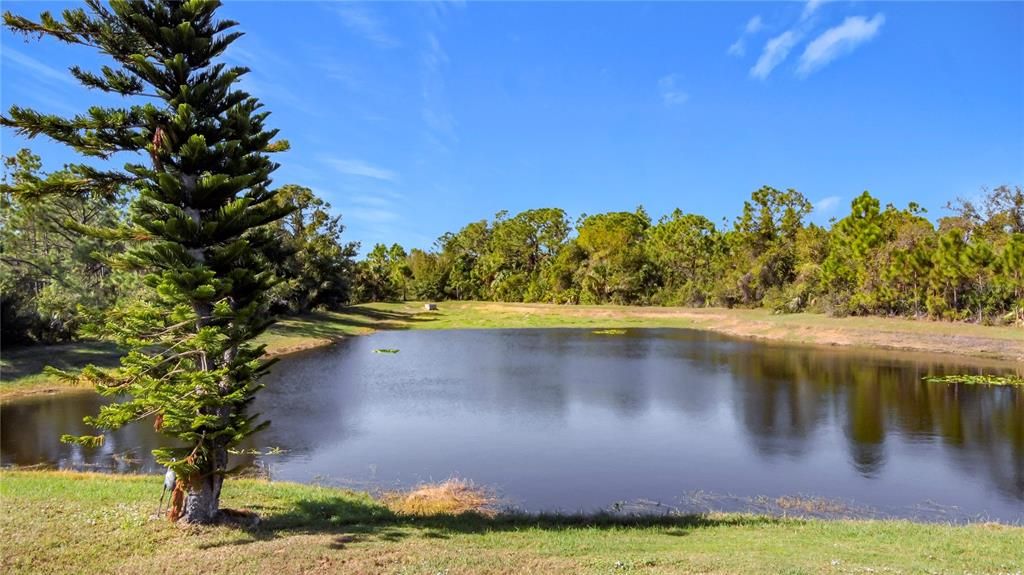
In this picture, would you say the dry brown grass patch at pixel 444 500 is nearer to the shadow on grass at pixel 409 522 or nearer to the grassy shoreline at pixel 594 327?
the shadow on grass at pixel 409 522

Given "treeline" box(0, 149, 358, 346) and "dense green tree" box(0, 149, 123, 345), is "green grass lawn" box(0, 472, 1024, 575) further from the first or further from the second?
"dense green tree" box(0, 149, 123, 345)

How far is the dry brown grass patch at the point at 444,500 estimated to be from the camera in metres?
12.9

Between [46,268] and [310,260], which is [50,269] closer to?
[46,268]

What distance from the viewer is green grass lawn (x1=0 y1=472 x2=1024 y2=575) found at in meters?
8.42

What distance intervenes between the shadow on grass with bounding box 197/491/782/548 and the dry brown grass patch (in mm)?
A: 457

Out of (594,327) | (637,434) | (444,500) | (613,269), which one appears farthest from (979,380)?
(613,269)

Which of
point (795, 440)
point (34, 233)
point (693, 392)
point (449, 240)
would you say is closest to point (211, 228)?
point (795, 440)

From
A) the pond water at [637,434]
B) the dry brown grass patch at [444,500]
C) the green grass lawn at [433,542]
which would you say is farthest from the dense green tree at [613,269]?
Result: the green grass lawn at [433,542]

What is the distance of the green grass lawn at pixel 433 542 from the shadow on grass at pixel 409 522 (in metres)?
0.03

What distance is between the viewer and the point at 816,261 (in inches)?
2778

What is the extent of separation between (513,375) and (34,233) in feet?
83.1

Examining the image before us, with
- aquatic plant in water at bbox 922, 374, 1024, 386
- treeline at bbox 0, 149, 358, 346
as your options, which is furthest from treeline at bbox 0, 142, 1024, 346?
aquatic plant in water at bbox 922, 374, 1024, 386

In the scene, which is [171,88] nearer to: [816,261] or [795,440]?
[795,440]

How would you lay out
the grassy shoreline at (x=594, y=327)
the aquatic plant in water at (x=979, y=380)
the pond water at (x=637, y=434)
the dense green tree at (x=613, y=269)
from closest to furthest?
the pond water at (x=637, y=434) → the aquatic plant in water at (x=979, y=380) → the grassy shoreline at (x=594, y=327) → the dense green tree at (x=613, y=269)
